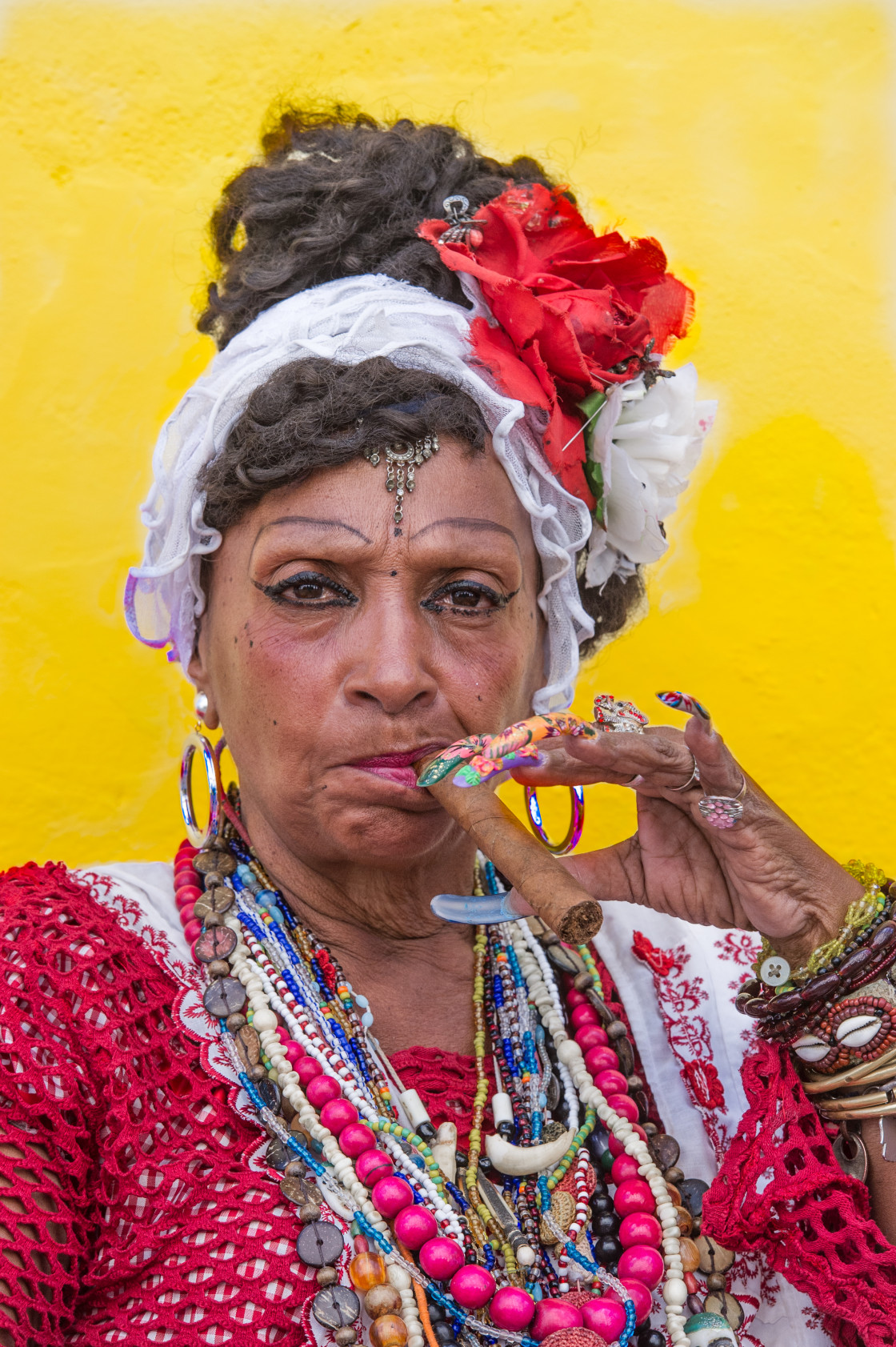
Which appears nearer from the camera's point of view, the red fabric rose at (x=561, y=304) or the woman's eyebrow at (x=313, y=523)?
the woman's eyebrow at (x=313, y=523)

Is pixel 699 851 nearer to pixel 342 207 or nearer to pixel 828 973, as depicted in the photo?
pixel 828 973

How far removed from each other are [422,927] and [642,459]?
0.97 meters

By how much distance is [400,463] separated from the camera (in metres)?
2.07

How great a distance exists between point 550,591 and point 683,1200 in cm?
107

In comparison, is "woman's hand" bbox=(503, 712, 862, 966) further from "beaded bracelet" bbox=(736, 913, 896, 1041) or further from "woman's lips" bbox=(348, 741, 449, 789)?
"woman's lips" bbox=(348, 741, 449, 789)

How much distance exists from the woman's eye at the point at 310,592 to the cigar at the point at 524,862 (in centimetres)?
30

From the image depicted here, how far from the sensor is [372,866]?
2.16 m

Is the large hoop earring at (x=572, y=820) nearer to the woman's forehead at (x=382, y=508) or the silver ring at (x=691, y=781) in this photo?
the silver ring at (x=691, y=781)

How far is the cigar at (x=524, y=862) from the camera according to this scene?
5.01ft

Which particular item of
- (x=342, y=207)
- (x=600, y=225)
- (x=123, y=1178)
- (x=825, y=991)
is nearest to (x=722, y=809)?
(x=825, y=991)

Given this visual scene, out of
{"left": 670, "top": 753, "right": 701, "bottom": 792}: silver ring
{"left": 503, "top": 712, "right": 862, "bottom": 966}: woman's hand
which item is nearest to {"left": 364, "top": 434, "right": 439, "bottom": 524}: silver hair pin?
{"left": 503, "top": 712, "right": 862, "bottom": 966}: woman's hand

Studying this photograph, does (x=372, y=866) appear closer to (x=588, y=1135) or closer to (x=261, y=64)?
(x=588, y=1135)

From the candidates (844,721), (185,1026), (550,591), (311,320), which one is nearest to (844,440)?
(844,721)

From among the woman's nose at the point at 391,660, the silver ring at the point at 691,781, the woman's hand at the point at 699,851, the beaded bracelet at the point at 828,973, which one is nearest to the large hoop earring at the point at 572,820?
the woman's hand at the point at 699,851
